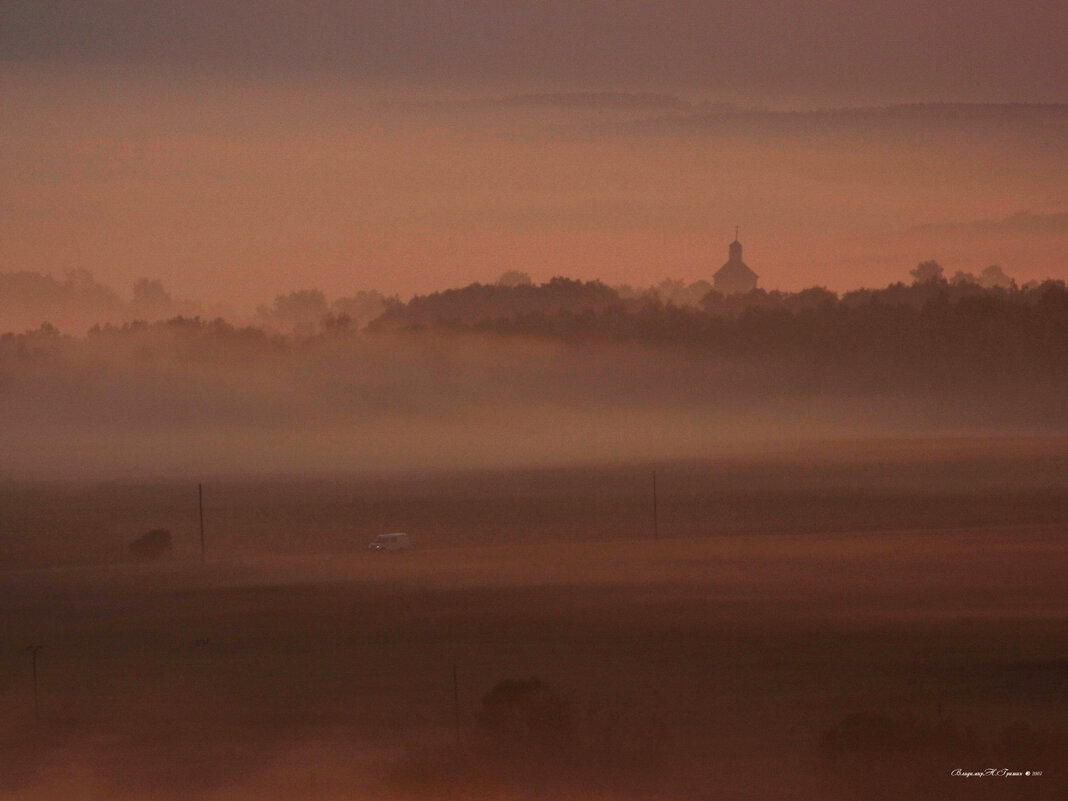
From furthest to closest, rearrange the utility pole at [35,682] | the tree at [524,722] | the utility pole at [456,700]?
1. the utility pole at [35,682]
2. the utility pole at [456,700]
3. the tree at [524,722]

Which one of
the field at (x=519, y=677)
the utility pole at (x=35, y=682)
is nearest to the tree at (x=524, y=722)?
the field at (x=519, y=677)

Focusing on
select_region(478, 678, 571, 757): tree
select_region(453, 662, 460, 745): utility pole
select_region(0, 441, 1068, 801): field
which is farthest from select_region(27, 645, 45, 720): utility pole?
select_region(478, 678, 571, 757): tree

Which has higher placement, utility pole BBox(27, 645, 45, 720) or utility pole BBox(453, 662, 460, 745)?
utility pole BBox(27, 645, 45, 720)

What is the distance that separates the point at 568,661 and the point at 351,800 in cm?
5258

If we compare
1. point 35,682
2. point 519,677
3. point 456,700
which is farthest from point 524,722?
point 35,682

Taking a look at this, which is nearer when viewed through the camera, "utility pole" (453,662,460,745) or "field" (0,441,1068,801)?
"field" (0,441,1068,801)

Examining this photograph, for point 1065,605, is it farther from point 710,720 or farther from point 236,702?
point 236,702

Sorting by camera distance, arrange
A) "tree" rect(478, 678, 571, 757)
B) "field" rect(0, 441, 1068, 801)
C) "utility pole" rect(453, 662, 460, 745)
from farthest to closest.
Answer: "utility pole" rect(453, 662, 460, 745), "tree" rect(478, 678, 571, 757), "field" rect(0, 441, 1068, 801)

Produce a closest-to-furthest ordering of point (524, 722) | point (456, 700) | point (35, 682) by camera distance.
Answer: point (524, 722), point (456, 700), point (35, 682)

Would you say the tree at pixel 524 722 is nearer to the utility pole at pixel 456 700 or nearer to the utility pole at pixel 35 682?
the utility pole at pixel 456 700

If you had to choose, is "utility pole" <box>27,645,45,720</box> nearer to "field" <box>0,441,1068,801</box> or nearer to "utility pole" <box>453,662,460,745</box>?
"field" <box>0,441,1068,801</box>

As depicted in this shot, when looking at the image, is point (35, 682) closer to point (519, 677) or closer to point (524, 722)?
point (519, 677)

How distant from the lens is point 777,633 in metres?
161

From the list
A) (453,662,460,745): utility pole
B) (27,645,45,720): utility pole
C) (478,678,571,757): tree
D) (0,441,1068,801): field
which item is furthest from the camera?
(27,645,45,720): utility pole
